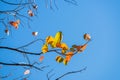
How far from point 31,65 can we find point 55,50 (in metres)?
0.55

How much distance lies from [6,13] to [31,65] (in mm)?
1378

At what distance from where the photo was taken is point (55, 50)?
3.14 meters

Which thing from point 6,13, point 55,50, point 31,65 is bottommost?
point 31,65

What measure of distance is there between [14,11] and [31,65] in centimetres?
140

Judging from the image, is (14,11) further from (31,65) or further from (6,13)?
(31,65)

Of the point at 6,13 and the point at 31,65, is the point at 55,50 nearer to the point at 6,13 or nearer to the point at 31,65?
the point at 31,65

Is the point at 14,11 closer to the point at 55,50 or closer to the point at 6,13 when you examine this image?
the point at 6,13

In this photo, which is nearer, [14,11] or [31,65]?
[31,65]

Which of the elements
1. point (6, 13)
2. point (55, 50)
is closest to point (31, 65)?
point (55, 50)

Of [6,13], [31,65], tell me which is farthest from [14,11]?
[31,65]

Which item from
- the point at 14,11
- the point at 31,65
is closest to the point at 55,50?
the point at 31,65

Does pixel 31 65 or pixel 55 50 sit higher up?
pixel 55 50

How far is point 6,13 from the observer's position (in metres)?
4.01

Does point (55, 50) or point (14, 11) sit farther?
point (14, 11)
